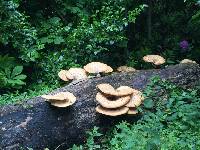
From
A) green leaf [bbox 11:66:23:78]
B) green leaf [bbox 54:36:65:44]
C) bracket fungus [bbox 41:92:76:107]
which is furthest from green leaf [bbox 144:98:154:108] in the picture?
green leaf [bbox 54:36:65:44]

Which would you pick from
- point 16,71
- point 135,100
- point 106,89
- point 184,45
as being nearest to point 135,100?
point 135,100

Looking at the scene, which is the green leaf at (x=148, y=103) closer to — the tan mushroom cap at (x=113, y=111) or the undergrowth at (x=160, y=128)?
the undergrowth at (x=160, y=128)

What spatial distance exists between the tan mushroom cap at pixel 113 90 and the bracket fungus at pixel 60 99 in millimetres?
438

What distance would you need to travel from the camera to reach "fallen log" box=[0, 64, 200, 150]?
5082 millimetres

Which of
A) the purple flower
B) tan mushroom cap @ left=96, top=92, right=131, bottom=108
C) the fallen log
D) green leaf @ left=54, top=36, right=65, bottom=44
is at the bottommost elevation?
the fallen log

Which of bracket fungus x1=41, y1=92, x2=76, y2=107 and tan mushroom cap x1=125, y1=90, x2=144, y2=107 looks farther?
tan mushroom cap x1=125, y1=90, x2=144, y2=107

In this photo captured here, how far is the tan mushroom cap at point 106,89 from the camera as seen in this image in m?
5.52

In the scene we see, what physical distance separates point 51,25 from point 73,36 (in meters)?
0.64

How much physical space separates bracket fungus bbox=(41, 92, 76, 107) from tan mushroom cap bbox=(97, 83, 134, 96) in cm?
44

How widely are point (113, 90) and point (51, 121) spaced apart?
990 millimetres

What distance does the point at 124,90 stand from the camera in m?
5.65

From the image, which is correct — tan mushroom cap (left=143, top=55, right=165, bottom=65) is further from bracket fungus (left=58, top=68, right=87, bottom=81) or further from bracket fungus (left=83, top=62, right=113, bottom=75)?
bracket fungus (left=58, top=68, right=87, bottom=81)

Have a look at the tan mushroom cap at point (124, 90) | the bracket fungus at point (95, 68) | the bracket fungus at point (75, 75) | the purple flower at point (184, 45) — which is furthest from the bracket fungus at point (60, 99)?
the purple flower at point (184, 45)

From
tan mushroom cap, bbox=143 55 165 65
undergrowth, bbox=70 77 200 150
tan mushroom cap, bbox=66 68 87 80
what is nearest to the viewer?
undergrowth, bbox=70 77 200 150
